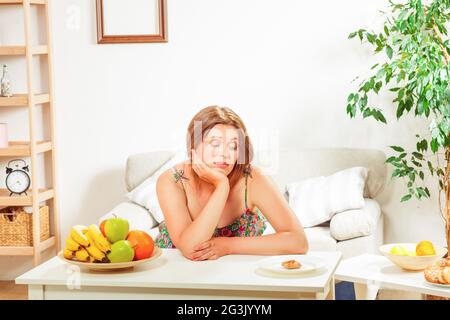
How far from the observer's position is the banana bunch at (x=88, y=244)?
1392 mm

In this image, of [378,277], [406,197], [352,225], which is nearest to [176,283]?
[378,277]

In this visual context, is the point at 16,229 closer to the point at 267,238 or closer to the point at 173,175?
the point at 173,175

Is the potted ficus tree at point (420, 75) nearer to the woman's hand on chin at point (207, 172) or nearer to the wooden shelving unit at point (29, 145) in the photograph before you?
the woman's hand on chin at point (207, 172)

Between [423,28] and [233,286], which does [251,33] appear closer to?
[423,28]

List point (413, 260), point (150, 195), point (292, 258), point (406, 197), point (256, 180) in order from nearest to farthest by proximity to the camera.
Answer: point (292, 258)
point (256, 180)
point (413, 260)
point (406, 197)
point (150, 195)

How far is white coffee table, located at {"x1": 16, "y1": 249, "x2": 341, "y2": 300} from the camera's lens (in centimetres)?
131

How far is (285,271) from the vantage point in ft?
4.45

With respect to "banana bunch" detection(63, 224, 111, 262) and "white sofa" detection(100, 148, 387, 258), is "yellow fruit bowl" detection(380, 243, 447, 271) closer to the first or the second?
"white sofa" detection(100, 148, 387, 258)

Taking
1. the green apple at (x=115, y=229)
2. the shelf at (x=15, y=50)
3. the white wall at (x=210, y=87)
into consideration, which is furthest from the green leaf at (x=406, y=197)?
the green apple at (x=115, y=229)

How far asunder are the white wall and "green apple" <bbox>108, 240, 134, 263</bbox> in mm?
1840

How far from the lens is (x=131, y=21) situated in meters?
3.22

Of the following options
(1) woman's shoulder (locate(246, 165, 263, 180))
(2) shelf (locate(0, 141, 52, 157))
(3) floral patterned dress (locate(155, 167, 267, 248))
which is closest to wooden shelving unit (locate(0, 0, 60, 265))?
(2) shelf (locate(0, 141, 52, 157))

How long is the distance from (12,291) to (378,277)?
1.74 metres

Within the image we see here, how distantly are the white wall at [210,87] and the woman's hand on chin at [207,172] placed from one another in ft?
4.93
